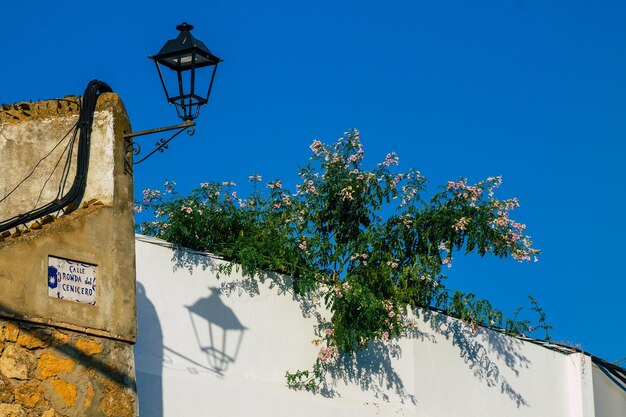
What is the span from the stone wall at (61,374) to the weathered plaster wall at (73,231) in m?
0.11

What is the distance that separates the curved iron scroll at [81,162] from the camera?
11.3m

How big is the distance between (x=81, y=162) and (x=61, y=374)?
1.89m

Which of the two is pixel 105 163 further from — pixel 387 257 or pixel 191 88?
pixel 387 257

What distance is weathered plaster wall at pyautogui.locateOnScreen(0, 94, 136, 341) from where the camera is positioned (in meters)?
10.6

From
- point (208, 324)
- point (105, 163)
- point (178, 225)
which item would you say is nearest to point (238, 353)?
point (208, 324)

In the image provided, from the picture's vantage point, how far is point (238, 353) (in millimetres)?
15055

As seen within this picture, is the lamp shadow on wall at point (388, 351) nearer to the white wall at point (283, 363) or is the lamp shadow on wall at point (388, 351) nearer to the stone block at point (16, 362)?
the white wall at point (283, 363)

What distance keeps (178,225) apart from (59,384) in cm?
514

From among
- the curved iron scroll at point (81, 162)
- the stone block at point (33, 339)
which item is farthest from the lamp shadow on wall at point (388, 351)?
the stone block at point (33, 339)

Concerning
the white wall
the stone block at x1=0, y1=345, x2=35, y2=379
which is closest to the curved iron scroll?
the stone block at x1=0, y1=345, x2=35, y2=379

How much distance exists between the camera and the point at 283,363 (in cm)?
1561

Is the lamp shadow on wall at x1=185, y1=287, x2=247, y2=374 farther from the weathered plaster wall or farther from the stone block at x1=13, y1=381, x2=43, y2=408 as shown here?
the stone block at x1=13, y1=381, x2=43, y2=408

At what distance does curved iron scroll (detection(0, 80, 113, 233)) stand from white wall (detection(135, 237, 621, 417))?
276 centimetres

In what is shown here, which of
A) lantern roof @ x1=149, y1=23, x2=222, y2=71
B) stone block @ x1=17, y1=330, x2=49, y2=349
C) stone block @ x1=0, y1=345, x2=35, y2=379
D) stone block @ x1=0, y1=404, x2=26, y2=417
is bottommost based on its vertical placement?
stone block @ x1=0, y1=404, x2=26, y2=417
